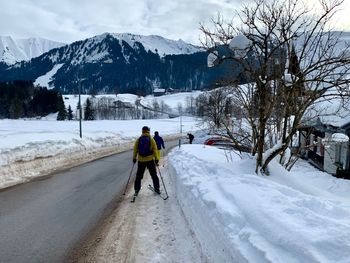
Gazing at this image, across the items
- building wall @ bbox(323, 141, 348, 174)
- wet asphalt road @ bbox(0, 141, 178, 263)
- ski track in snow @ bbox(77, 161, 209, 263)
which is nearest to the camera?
ski track in snow @ bbox(77, 161, 209, 263)

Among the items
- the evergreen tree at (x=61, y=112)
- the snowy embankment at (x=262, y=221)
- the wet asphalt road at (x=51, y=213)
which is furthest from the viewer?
the evergreen tree at (x=61, y=112)

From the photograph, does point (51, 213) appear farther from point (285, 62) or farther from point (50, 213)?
point (285, 62)

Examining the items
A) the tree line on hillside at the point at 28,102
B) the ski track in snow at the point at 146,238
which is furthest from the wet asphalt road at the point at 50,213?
the tree line on hillside at the point at 28,102

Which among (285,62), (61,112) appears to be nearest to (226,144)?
(285,62)

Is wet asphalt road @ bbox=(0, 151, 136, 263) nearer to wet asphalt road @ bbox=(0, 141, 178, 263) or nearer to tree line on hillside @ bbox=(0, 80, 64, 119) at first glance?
wet asphalt road @ bbox=(0, 141, 178, 263)

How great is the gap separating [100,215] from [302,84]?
18.1 ft

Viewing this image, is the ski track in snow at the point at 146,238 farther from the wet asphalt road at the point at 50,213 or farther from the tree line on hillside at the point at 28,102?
the tree line on hillside at the point at 28,102

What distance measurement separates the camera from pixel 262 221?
520 centimetres

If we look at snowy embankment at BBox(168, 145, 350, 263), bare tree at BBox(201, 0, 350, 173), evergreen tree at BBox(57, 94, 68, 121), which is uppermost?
bare tree at BBox(201, 0, 350, 173)

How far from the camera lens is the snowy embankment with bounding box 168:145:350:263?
4066 millimetres

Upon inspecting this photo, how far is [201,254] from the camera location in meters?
6.05

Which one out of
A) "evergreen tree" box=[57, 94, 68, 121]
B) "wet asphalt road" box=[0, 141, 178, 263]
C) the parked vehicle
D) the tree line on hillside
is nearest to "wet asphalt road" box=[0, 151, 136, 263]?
"wet asphalt road" box=[0, 141, 178, 263]

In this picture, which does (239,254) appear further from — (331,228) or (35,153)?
(35,153)

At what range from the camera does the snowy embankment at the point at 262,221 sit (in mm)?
4066
